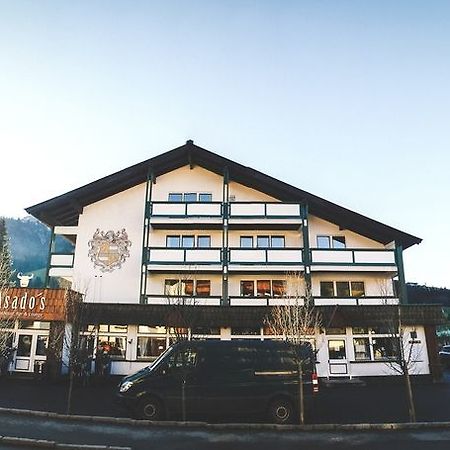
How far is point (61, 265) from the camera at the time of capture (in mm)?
27500

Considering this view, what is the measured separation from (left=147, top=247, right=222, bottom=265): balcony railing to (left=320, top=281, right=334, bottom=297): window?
6.71m

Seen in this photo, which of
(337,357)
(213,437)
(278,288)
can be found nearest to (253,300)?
(278,288)

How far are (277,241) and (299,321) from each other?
8.56 metres

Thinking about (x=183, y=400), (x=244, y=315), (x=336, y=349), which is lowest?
(x=183, y=400)

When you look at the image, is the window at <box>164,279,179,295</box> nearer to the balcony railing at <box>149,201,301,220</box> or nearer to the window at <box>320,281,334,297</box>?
the balcony railing at <box>149,201,301,220</box>

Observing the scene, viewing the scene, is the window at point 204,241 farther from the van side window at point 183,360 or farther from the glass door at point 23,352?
the van side window at point 183,360

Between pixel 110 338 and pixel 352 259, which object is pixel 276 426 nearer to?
pixel 110 338

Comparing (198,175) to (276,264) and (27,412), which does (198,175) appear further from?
(27,412)

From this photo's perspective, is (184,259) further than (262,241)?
No

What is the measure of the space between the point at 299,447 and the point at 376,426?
327cm

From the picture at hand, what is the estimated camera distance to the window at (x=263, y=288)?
27.7 m

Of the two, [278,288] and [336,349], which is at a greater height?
[278,288]

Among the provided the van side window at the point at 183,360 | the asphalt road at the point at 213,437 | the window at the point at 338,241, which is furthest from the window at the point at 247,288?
the asphalt road at the point at 213,437

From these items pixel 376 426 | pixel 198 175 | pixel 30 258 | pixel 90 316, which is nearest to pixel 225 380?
pixel 376 426
